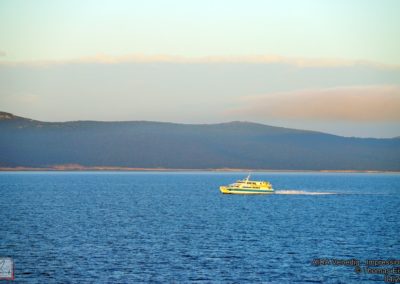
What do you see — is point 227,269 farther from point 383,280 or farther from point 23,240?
point 23,240

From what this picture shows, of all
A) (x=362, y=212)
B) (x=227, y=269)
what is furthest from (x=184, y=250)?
(x=362, y=212)

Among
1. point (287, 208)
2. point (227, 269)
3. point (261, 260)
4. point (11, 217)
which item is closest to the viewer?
point (227, 269)

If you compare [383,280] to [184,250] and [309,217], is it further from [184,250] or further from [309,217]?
[309,217]

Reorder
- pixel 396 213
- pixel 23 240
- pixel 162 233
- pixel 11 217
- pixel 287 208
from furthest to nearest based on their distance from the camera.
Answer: pixel 287 208
pixel 396 213
pixel 11 217
pixel 162 233
pixel 23 240

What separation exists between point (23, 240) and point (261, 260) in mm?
32197

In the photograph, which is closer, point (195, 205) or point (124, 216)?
point (124, 216)

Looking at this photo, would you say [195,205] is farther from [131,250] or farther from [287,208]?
[131,250]

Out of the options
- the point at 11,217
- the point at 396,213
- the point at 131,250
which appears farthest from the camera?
the point at 396,213

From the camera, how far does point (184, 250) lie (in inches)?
3310

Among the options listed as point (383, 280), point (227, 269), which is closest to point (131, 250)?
point (227, 269)

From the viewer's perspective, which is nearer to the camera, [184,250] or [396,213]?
[184,250]

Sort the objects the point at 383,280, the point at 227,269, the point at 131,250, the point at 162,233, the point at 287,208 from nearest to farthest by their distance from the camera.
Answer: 1. the point at 383,280
2. the point at 227,269
3. the point at 131,250
4. the point at 162,233
5. the point at 287,208

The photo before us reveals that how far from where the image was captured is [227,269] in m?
72.4

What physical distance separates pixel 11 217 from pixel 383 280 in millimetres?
74866
